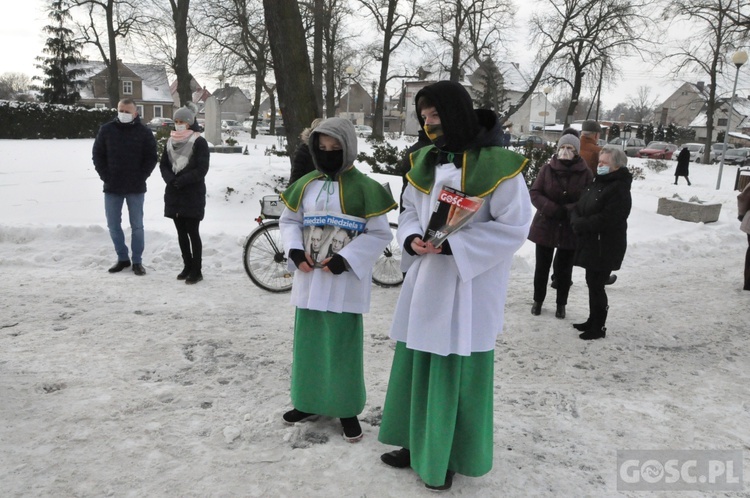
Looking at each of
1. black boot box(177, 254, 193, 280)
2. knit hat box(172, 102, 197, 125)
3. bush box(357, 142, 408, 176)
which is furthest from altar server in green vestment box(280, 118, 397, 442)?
bush box(357, 142, 408, 176)

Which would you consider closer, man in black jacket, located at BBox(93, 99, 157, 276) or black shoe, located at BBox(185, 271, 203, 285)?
black shoe, located at BBox(185, 271, 203, 285)

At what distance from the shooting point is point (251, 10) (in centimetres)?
2842

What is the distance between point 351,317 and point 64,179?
11.5 m

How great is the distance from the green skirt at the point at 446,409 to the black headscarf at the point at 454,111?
102 centimetres

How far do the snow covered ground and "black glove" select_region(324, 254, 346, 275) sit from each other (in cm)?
98

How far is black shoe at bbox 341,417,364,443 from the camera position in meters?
3.42

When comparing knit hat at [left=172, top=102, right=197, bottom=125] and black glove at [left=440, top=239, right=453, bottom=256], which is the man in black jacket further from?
black glove at [left=440, top=239, right=453, bottom=256]

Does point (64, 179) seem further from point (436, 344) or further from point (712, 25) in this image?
point (712, 25)

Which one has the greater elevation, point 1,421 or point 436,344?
point 436,344

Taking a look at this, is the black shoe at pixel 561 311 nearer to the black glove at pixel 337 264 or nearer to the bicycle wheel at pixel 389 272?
the bicycle wheel at pixel 389 272

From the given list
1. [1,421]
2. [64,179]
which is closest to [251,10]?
[64,179]

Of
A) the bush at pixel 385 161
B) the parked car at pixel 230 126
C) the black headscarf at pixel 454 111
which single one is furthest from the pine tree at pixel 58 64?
the black headscarf at pixel 454 111

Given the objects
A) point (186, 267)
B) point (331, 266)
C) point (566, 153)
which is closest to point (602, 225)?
point (566, 153)

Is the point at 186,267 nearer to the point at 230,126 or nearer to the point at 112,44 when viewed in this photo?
the point at 112,44
